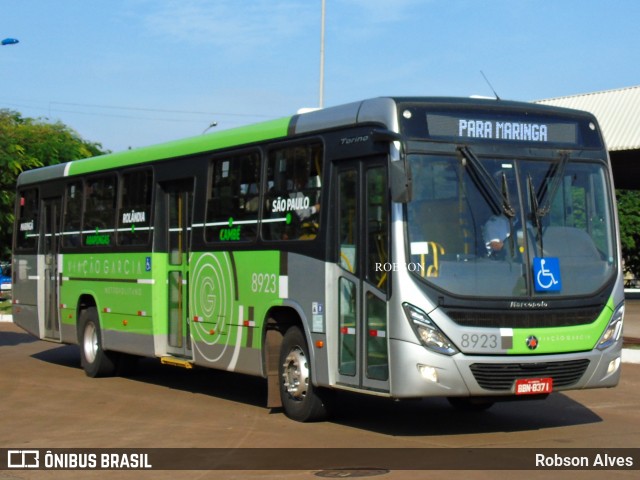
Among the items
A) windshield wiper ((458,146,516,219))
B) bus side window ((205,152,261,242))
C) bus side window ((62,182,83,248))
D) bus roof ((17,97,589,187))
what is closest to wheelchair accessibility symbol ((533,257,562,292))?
windshield wiper ((458,146,516,219))

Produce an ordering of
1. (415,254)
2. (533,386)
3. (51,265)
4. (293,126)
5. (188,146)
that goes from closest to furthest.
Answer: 1. (415,254)
2. (533,386)
3. (293,126)
4. (188,146)
5. (51,265)

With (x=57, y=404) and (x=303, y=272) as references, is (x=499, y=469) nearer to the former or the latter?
(x=303, y=272)

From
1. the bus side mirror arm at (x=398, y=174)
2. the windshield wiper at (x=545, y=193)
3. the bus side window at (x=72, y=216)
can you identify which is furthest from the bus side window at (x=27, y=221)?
the windshield wiper at (x=545, y=193)

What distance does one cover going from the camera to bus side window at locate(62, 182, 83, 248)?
1845 centimetres

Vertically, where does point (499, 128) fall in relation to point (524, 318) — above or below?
above

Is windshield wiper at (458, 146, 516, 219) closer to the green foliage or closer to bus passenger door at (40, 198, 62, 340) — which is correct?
bus passenger door at (40, 198, 62, 340)

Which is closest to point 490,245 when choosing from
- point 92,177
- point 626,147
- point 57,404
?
point 57,404

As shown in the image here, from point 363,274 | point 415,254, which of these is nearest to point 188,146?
point 363,274

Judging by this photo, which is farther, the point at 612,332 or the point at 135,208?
the point at 135,208

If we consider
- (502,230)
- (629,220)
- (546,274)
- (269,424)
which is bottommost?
(269,424)

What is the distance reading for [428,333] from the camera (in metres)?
10.7

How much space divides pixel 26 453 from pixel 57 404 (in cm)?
383

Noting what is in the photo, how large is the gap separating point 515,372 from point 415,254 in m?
1.48

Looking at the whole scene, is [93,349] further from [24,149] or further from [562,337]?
[24,149]
